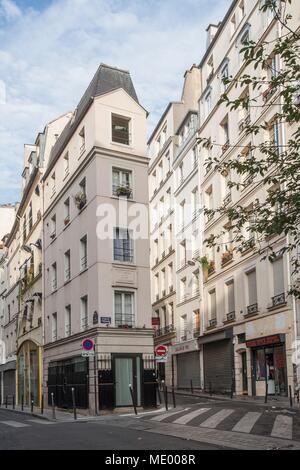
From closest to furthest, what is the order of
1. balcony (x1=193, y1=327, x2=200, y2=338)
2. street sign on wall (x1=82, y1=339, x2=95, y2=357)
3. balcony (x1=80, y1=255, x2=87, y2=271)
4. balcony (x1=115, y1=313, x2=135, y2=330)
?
street sign on wall (x1=82, y1=339, x2=95, y2=357), balcony (x1=115, y1=313, x2=135, y2=330), balcony (x1=80, y1=255, x2=87, y2=271), balcony (x1=193, y1=327, x2=200, y2=338)

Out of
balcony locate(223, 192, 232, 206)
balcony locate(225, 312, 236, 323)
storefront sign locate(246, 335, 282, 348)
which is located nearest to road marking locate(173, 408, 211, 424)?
storefront sign locate(246, 335, 282, 348)

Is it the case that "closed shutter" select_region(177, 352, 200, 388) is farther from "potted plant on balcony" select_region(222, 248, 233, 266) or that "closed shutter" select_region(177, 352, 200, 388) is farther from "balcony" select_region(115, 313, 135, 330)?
"balcony" select_region(115, 313, 135, 330)

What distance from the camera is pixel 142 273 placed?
77.6ft

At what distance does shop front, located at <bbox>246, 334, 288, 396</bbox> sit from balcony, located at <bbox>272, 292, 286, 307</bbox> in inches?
51.7

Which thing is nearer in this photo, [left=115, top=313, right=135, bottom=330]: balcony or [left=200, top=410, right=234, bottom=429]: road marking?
[left=200, top=410, right=234, bottom=429]: road marking

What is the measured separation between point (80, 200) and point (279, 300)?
9.39 m

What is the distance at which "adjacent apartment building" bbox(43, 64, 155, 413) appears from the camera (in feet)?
72.1

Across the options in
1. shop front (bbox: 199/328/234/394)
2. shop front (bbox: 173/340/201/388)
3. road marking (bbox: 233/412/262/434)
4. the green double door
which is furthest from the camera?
shop front (bbox: 173/340/201/388)

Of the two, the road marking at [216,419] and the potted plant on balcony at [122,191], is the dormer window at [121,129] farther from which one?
the road marking at [216,419]

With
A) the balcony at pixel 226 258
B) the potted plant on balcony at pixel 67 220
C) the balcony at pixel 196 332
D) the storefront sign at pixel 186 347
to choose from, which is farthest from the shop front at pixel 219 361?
the potted plant on balcony at pixel 67 220

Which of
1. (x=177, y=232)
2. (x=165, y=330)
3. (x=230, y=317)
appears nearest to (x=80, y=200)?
(x=230, y=317)

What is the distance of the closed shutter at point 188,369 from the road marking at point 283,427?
68.0 feet

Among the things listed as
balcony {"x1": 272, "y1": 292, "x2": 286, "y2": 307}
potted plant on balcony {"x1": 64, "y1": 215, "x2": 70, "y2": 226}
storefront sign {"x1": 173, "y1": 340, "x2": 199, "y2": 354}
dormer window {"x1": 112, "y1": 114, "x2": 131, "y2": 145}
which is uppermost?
dormer window {"x1": 112, "y1": 114, "x2": 131, "y2": 145}
